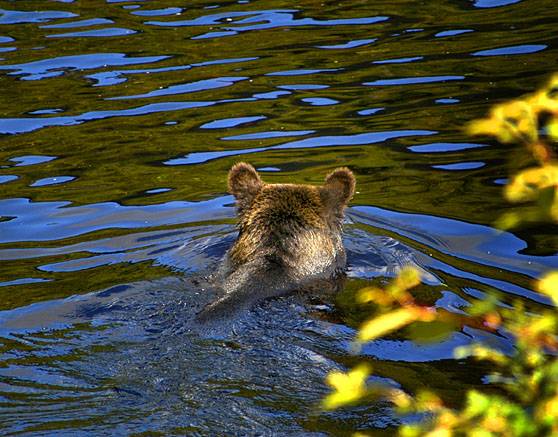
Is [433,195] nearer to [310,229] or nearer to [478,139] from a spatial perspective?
[478,139]

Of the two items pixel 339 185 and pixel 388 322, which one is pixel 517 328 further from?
pixel 339 185

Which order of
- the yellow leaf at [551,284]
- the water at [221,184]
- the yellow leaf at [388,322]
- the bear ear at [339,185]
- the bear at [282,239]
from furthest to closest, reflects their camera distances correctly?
the bear ear at [339,185]
the bear at [282,239]
the water at [221,184]
the yellow leaf at [388,322]
the yellow leaf at [551,284]

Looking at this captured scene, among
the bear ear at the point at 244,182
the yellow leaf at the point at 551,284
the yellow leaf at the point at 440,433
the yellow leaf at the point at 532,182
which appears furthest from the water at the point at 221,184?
the yellow leaf at the point at 440,433

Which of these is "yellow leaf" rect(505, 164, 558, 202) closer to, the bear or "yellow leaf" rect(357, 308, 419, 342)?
"yellow leaf" rect(357, 308, 419, 342)

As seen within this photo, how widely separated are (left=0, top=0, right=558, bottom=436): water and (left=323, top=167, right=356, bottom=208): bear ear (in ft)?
2.14

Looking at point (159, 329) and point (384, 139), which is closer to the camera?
point (159, 329)

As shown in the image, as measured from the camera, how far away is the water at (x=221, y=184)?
5781mm

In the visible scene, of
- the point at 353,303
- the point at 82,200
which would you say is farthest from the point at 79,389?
the point at 82,200

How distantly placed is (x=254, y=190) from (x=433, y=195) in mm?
2797

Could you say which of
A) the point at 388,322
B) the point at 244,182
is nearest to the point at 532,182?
the point at 388,322

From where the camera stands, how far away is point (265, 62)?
49.9 ft

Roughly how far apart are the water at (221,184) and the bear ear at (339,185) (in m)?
0.65

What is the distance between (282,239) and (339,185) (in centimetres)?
97

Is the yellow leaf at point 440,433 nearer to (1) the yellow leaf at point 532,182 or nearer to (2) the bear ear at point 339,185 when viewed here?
(1) the yellow leaf at point 532,182
